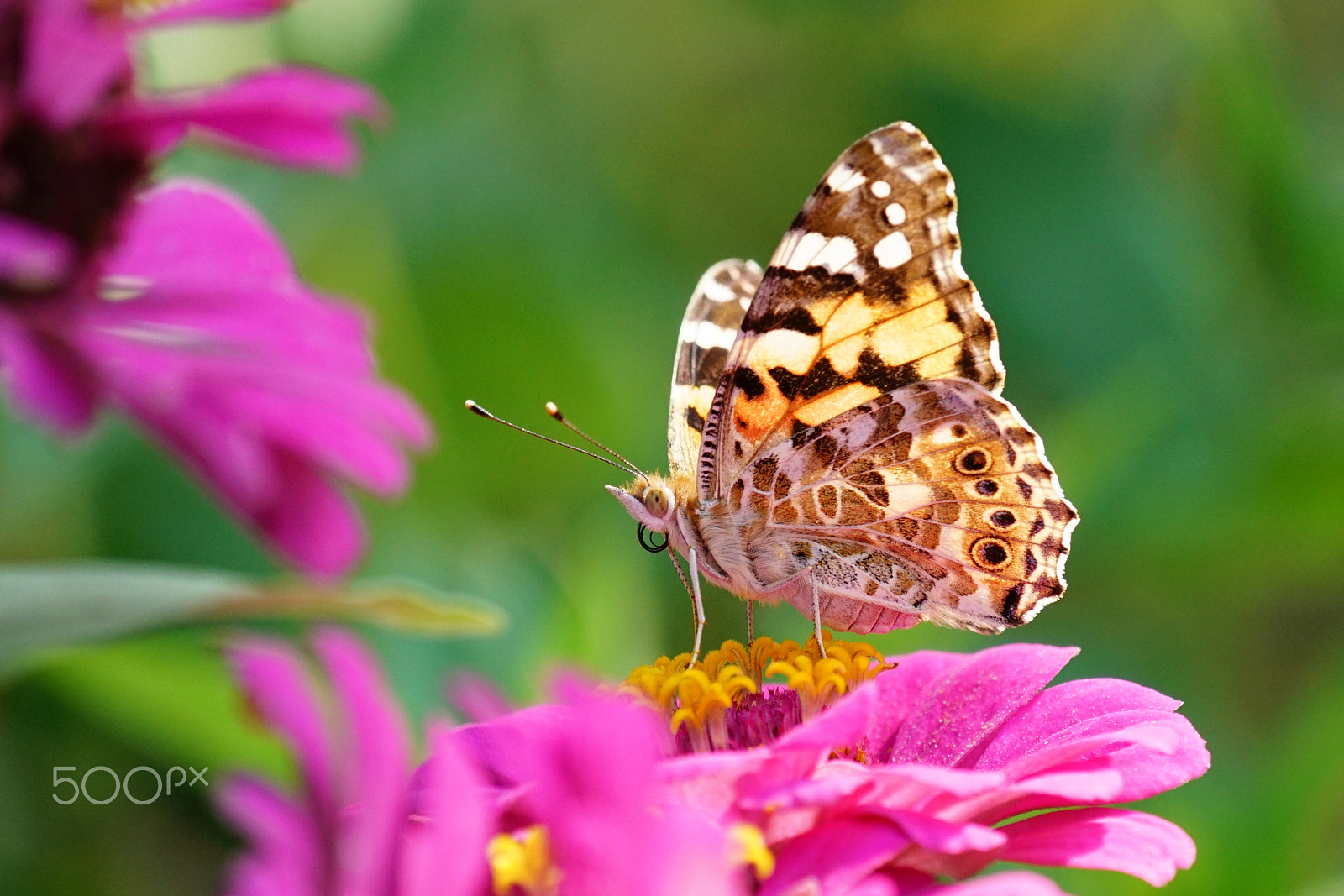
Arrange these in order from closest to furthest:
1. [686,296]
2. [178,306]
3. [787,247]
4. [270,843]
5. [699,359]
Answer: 1. [270,843]
2. [178,306]
3. [787,247]
4. [699,359]
5. [686,296]

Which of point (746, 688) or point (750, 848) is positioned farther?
point (746, 688)

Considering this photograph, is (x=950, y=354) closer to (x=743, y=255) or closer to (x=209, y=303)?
(x=209, y=303)

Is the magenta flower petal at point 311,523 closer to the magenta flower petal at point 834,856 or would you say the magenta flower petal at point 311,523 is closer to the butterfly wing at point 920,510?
the magenta flower petal at point 834,856

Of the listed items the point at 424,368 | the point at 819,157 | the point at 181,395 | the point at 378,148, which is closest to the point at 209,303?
the point at 181,395

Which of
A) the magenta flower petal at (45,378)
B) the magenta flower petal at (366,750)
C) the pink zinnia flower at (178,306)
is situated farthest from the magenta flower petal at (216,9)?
the magenta flower petal at (366,750)

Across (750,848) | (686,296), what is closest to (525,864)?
(750,848)

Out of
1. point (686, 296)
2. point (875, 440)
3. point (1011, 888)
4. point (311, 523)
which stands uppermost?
point (686, 296)

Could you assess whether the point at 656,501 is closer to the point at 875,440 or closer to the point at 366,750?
the point at 875,440
